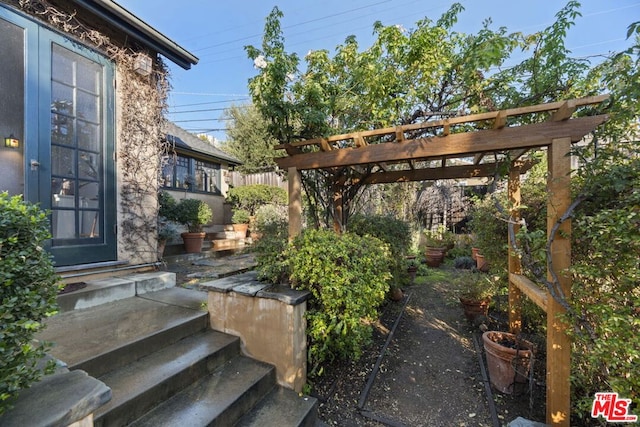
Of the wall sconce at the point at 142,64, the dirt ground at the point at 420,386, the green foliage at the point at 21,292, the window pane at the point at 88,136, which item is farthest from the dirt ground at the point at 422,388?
the wall sconce at the point at 142,64

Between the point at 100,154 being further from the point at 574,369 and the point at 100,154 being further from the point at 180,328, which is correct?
the point at 574,369

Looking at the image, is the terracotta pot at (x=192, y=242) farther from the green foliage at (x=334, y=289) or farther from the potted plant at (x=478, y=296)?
the potted plant at (x=478, y=296)

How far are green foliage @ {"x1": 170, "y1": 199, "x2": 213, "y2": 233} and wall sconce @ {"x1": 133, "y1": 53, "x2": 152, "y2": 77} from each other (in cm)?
281

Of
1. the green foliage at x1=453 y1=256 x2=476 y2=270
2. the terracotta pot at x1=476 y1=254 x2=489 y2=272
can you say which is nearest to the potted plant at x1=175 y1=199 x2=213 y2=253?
the terracotta pot at x1=476 y1=254 x2=489 y2=272

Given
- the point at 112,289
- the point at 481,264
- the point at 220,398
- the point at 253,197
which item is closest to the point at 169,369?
the point at 220,398

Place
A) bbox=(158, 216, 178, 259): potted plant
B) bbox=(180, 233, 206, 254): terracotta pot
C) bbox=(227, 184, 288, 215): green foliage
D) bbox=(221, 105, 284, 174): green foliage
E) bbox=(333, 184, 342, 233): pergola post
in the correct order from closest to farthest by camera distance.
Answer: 1. bbox=(333, 184, 342, 233): pergola post
2. bbox=(158, 216, 178, 259): potted plant
3. bbox=(180, 233, 206, 254): terracotta pot
4. bbox=(227, 184, 288, 215): green foliage
5. bbox=(221, 105, 284, 174): green foliage

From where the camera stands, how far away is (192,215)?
5906 millimetres

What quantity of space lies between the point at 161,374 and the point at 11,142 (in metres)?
2.97

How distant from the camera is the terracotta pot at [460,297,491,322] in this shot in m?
3.99

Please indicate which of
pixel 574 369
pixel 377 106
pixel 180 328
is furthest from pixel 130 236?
pixel 574 369

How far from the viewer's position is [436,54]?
3.32 metres

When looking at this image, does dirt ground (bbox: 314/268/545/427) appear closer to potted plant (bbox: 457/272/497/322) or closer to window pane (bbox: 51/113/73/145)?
potted plant (bbox: 457/272/497/322)

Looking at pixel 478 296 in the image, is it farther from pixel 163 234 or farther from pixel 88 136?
pixel 88 136

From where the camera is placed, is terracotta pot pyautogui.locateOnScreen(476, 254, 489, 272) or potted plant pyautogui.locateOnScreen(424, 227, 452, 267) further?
potted plant pyautogui.locateOnScreen(424, 227, 452, 267)
